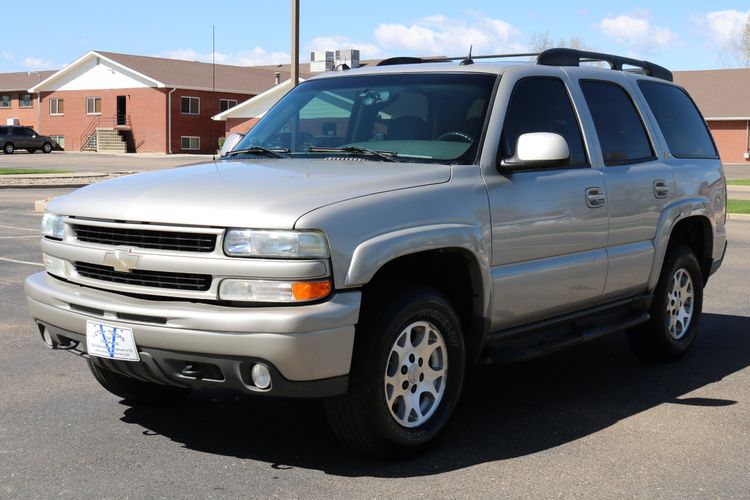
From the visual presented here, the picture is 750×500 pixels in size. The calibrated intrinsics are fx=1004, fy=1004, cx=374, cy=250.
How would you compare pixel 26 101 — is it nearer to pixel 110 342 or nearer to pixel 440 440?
pixel 110 342

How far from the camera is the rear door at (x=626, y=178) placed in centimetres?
627

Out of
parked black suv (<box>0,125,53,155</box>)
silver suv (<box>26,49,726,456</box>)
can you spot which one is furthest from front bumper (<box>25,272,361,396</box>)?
parked black suv (<box>0,125,53,155</box>)

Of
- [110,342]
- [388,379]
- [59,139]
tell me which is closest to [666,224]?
[388,379]

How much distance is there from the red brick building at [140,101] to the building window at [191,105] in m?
0.06

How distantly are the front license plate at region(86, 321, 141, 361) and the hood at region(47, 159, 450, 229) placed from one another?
1.66 feet

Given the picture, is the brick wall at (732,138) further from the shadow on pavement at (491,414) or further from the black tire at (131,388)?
the black tire at (131,388)

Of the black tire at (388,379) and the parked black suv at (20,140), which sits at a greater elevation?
the black tire at (388,379)

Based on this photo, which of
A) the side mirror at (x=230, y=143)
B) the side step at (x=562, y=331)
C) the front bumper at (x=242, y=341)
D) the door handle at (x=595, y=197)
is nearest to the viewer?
the front bumper at (x=242, y=341)

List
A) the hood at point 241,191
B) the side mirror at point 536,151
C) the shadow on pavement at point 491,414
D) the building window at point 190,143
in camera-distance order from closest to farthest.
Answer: the hood at point 241,191
the shadow on pavement at point 491,414
the side mirror at point 536,151
the building window at point 190,143

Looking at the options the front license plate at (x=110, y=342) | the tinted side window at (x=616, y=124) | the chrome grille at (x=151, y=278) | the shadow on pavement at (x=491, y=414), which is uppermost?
the tinted side window at (x=616, y=124)

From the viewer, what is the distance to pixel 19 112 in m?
73.1

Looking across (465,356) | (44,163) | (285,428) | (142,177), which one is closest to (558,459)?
(465,356)

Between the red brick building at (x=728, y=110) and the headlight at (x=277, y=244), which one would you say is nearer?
the headlight at (x=277, y=244)

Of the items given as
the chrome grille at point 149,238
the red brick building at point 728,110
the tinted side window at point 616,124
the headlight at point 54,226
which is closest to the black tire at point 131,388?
the headlight at point 54,226
